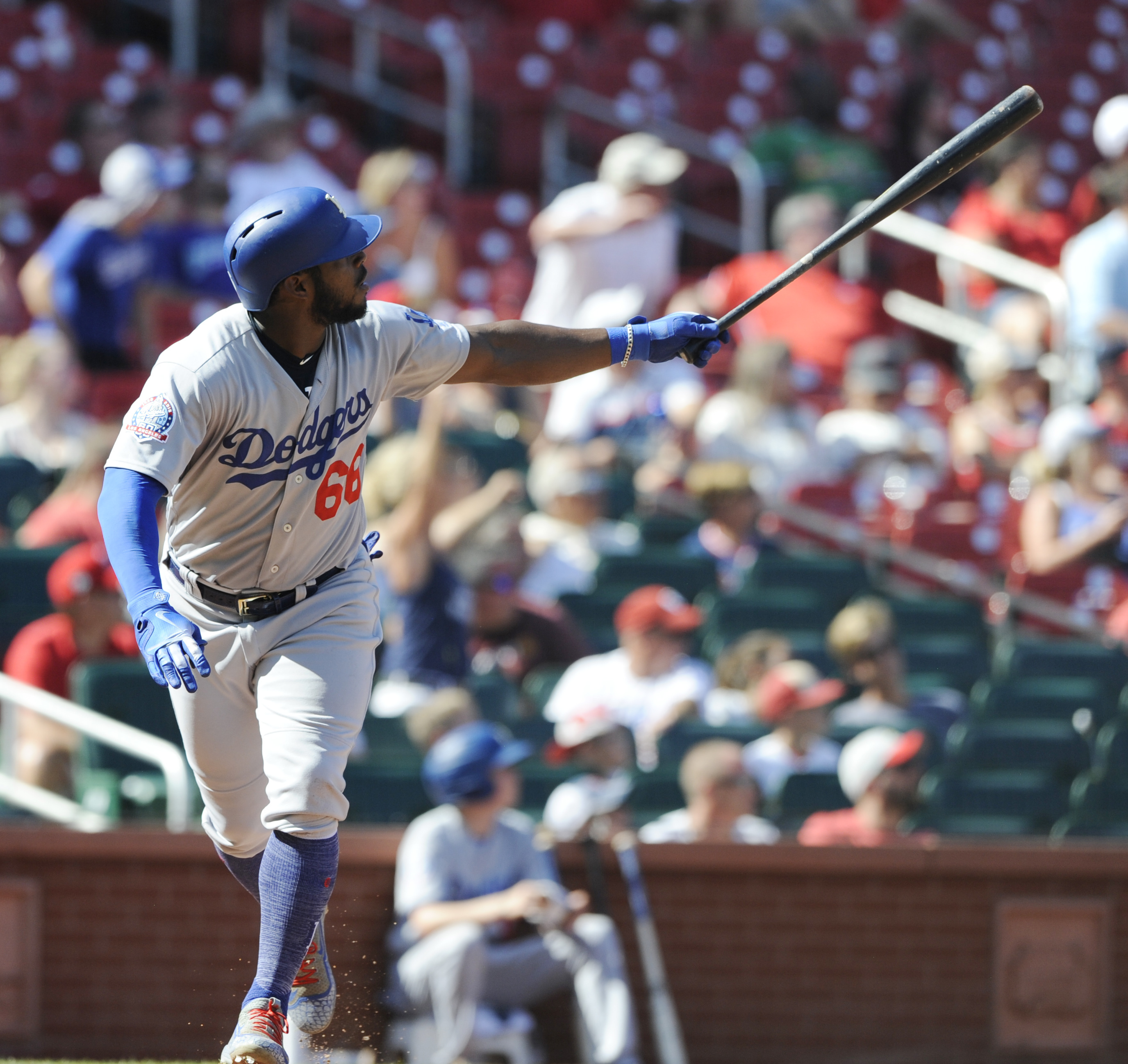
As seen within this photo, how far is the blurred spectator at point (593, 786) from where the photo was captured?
19.5 feet

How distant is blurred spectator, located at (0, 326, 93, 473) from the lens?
723 centimetres

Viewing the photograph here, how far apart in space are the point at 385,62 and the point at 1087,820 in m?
6.67

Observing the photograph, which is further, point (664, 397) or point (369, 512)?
point (664, 397)

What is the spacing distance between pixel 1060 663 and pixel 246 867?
4228 millimetres

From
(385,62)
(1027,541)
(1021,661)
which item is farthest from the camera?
(385,62)

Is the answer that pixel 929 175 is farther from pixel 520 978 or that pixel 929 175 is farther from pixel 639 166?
pixel 639 166

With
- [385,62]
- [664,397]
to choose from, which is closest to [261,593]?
Answer: [664,397]

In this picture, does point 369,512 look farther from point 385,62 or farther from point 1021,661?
point 385,62

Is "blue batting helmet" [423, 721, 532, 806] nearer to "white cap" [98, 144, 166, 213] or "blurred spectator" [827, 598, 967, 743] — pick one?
"blurred spectator" [827, 598, 967, 743]

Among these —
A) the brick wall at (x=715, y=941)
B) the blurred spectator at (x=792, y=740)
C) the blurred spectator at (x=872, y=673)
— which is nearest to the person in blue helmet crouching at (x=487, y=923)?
the brick wall at (x=715, y=941)

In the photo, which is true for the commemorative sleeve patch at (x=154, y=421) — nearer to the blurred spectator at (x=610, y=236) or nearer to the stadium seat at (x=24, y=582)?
the stadium seat at (x=24, y=582)

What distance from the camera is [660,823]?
6.17 meters

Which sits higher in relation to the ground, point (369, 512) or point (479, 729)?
point (369, 512)

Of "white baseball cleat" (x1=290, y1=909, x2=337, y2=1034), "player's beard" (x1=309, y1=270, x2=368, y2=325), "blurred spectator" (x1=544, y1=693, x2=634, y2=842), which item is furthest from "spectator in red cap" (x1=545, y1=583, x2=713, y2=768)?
"player's beard" (x1=309, y1=270, x2=368, y2=325)
